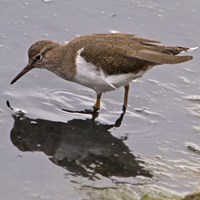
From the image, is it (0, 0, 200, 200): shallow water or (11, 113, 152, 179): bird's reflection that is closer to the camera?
(0, 0, 200, 200): shallow water

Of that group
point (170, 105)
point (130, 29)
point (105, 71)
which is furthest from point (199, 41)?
point (105, 71)

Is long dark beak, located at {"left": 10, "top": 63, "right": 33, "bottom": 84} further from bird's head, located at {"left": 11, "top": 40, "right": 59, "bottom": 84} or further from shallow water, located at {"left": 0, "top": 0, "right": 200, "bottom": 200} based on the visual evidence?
shallow water, located at {"left": 0, "top": 0, "right": 200, "bottom": 200}

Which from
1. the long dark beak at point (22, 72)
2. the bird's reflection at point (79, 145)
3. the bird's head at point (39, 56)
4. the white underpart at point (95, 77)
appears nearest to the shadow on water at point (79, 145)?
the bird's reflection at point (79, 145)

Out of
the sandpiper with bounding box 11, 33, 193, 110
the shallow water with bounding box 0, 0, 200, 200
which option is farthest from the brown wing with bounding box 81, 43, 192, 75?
the shallow water with bounding box 0, 0, 200, 200

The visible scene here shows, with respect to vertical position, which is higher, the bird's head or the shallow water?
the bird's head

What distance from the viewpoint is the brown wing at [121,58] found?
830 cm

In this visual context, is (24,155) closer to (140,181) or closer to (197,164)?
(140,181)

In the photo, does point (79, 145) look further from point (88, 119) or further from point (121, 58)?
point (121, 58)

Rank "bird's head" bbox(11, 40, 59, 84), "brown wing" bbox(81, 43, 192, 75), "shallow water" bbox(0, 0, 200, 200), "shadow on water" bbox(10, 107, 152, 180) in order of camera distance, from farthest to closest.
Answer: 1. "bird's head" bbox(11, 40, 59, 84)
2. "brown wing" bbox(81, 43, 192, 75)
3. "shadow on water" bbox(10, 107, 152, 180)
4. "shallow water" bbox(0, 0, 200, 200)

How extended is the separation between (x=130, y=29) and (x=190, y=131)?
9.19ft

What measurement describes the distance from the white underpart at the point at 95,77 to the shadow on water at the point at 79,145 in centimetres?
46

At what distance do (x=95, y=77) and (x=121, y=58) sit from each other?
1.26 feet

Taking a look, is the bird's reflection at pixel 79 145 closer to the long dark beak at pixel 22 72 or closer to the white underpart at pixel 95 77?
the white underpart at pixel 95 77

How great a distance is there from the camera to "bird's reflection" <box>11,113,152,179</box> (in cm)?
738
